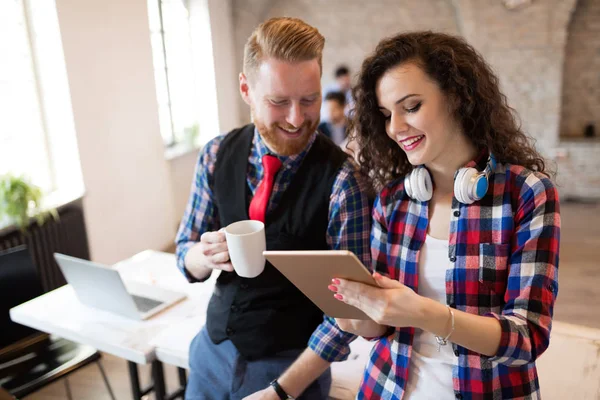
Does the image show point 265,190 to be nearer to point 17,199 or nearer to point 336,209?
point 336,209

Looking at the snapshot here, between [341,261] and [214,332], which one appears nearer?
[341,261]

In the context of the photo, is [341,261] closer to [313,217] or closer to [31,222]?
[313,217]

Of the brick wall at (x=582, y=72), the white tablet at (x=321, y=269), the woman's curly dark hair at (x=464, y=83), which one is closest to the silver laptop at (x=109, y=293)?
the white tablet at (x=321, y=269)

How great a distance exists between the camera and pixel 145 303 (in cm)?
200

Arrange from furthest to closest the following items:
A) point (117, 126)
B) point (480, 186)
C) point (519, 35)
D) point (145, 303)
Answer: point (519, 35), point (117, 126), point (145, 303), point (480, 186)

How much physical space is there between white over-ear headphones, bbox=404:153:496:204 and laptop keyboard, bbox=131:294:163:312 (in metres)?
1.22

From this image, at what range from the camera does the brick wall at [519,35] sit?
612 centimetres

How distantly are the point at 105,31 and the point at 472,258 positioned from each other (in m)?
4.07

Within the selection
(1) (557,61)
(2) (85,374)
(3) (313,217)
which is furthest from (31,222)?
(1) (557,61)

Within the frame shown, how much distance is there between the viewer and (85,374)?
3174mm

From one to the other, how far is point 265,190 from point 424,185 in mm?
453

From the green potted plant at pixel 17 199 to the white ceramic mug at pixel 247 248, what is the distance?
262cm

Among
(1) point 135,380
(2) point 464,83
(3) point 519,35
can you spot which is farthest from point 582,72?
(1) point 135,380

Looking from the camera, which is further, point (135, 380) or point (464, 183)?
point (135, 380)
